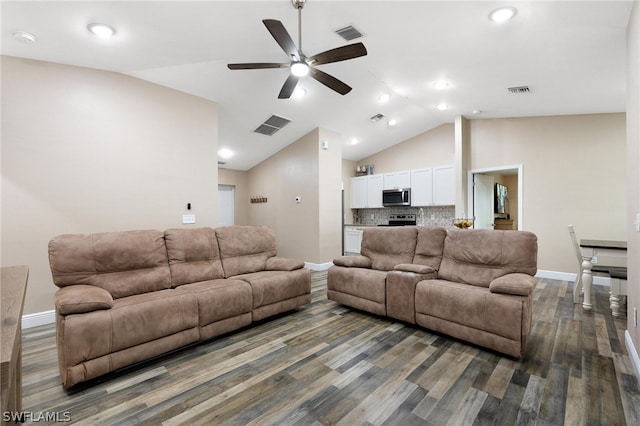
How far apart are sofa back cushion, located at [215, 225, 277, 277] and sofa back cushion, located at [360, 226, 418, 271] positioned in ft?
4.49

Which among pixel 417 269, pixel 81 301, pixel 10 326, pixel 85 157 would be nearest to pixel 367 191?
pixel 417 269

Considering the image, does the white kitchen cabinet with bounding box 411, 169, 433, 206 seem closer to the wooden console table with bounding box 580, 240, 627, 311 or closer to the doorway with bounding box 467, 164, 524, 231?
the doorway with bounding box 467, 164, 524, 231

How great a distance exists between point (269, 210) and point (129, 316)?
4.88 meters

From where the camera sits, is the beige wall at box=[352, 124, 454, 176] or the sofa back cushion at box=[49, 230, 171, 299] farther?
the beige wall at box=[352, 124, 454, 176]

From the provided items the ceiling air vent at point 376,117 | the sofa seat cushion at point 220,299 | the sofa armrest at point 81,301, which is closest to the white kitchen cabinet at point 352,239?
the ceiling air vent at point 376,117

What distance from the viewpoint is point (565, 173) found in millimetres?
4887

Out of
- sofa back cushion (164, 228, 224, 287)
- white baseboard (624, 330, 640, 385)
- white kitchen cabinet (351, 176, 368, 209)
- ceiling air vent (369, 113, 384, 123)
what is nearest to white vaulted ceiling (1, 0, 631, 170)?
ceiling air vent (369, 113, 384, 123)

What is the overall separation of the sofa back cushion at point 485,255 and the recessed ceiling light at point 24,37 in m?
4.63

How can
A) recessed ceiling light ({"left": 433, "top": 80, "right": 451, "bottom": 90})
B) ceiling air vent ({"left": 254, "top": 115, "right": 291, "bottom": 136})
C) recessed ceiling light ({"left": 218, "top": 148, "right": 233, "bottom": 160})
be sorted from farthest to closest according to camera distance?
recessed ceiling light ({"left": 218, "top": 148, "right": 233, "bottom": 160})
ceiling air vent ({"left": 254, "top": 115, "right": 291, "bottom": 136})
recessed ceiling light ({"left": 433, "top": 80, "right": 451, "bottom": 90})

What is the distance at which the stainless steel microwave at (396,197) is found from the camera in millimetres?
6742

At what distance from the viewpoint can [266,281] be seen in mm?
3221

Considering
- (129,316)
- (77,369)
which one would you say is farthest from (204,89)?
(77,369)

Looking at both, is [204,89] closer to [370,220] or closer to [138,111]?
[138,111]

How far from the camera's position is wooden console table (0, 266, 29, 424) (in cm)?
66
